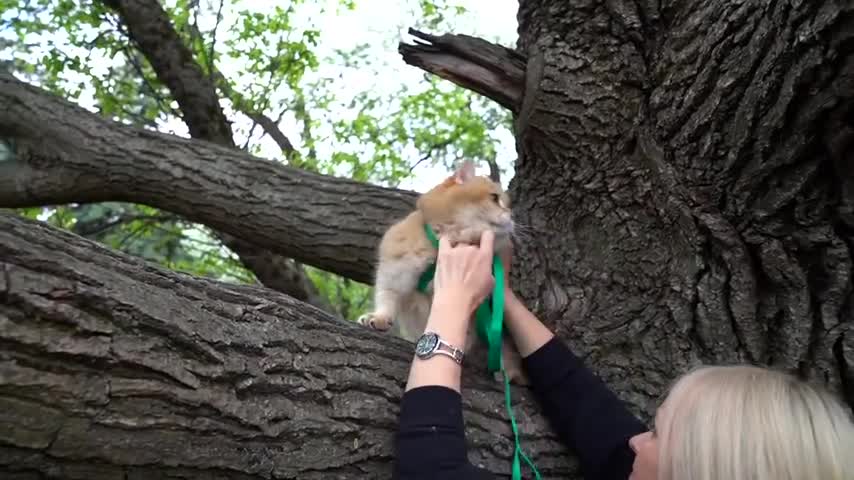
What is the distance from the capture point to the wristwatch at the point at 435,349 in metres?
1.76

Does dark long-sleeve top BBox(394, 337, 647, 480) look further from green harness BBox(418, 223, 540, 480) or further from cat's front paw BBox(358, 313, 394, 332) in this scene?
cat's front paw BBox(358, 313, 394, 332)

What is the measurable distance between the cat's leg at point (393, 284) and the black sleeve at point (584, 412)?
530 millimetres

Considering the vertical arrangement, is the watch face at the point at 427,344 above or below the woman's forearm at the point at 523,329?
below

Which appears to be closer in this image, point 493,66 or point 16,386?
point 16,386

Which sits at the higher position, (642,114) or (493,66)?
(493,66)

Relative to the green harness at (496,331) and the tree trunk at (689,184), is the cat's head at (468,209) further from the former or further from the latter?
the green harness at (496,331)

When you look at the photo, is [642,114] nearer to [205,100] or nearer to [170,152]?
[170,152]

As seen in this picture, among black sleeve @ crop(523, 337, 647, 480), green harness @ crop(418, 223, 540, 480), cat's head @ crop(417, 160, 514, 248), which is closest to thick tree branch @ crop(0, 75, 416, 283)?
cat's head @ crop(417, 160, 514, 248)

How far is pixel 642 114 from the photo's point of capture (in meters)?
2.32

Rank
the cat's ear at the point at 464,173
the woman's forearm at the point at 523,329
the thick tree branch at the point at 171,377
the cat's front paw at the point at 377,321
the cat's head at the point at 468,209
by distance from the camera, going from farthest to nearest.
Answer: the cat's ear at the point at 464,173 → the cat's head at the point at 468,209 → the cat's front paw at the point at 377,321 → the woman's forearm at the point at 523,329 → the thick tree branch at the point at 171,377

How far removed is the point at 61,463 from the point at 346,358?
2.34ft

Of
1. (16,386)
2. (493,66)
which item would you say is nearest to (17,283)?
(16,386)

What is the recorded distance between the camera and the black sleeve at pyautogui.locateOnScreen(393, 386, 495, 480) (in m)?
1.56

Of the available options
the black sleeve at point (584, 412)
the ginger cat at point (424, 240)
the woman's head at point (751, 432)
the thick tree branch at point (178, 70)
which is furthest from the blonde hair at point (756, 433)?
the thick tree branch at point (178, 70)
